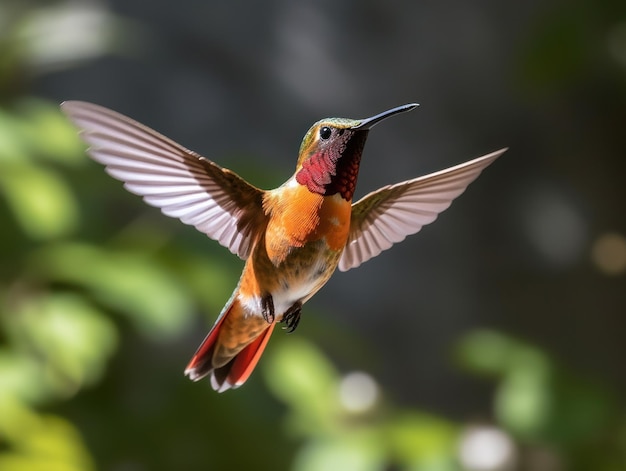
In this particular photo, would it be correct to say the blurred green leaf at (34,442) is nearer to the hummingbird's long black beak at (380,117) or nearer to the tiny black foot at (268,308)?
the tiny black foot at (268,308)

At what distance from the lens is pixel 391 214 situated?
445 millimetres

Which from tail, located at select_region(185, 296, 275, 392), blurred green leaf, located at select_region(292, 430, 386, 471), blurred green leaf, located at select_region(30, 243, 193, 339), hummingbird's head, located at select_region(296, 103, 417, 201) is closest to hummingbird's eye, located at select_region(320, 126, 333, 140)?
hummingbird's head, located at select_region(296, 103, 417, 201)

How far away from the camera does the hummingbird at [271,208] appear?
1.02 ft

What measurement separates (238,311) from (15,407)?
0.73m

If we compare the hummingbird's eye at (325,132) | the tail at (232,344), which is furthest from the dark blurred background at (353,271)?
the hummingbird's eye at (325,132)

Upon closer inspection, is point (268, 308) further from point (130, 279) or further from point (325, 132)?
point (130, 279)

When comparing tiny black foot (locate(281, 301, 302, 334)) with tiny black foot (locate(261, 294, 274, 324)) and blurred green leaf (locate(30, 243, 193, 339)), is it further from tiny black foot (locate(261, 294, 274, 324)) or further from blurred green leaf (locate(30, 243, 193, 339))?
blurred green leaf (locate(30, 243, 193, 339))

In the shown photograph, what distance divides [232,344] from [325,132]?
0.14 meters

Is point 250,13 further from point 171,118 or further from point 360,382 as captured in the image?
point 360,382

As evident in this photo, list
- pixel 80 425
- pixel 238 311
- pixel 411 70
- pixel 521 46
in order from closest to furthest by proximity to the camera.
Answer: pixel 238 311 → pixel 80 425 → pixel 521 46 → pixel 411 70

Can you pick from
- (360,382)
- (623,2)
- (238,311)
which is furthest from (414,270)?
(238,311)

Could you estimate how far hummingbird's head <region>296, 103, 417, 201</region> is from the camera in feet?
1.01

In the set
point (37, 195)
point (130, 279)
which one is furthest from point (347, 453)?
point (37, 195)

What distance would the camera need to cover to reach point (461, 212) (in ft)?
6.57
